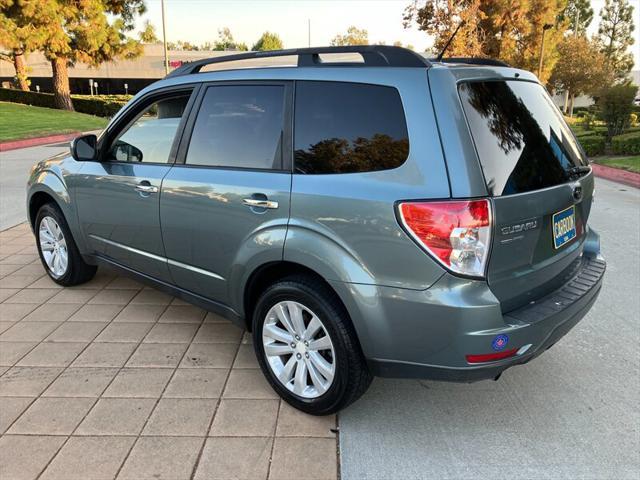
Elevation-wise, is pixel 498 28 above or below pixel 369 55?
above

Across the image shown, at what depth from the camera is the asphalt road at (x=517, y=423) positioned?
257 centimetres

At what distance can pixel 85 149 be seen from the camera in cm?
409

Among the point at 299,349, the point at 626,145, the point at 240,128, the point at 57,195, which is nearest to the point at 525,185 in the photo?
the point at 299,349

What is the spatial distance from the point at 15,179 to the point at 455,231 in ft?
37.1

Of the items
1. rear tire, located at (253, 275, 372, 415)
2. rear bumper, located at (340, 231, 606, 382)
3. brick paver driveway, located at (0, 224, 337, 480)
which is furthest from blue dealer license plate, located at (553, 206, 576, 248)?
brick paver driveway, located at (0, 224, 337, 480)

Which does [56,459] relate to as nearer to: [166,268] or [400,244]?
[166,268]

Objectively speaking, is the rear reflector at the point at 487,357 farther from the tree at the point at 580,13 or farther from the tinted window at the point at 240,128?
the tree at the point at 580,13

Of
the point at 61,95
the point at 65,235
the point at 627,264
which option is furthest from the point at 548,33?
the point at 65,235

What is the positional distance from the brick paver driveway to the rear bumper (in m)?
0.66

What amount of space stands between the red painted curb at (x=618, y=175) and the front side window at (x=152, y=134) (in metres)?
10.9

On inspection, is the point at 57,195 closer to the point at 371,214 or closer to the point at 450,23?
the point at 371,214

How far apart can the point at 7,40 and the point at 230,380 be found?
2664cm

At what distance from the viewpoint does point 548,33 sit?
38000 millimetres

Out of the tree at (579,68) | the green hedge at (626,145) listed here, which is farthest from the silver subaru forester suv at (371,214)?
the tree at (579,68)
